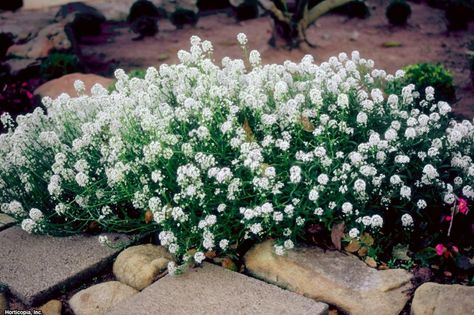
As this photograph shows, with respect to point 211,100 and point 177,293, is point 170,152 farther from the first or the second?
point 177,293

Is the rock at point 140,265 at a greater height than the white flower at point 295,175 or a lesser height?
lesser

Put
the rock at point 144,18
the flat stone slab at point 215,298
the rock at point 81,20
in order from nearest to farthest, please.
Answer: the flat stone slab at point 215,298
the rock at point 144,18
the rock at point 81,20

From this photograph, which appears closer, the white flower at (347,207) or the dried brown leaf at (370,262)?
the white flower at (347,207)

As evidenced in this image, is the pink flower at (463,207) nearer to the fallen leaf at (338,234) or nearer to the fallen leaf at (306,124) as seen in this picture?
the fallen leaf at (338,234)

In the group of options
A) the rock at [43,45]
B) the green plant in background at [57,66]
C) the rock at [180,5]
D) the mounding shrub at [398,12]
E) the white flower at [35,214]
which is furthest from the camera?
the rock at [180,5]

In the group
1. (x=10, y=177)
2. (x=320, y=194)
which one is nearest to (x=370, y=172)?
(x=320, y=194)

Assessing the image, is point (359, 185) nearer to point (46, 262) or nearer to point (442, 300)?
point (442, 300)

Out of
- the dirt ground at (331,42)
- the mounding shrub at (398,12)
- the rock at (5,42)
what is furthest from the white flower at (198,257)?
the mounding shrub at (398,12)
